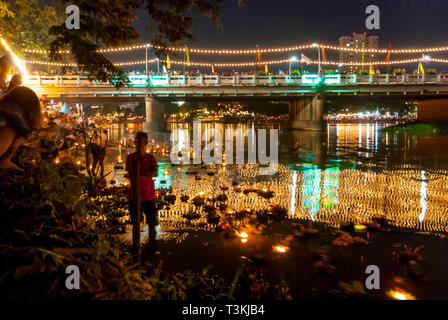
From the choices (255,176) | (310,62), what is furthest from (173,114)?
(255,176)

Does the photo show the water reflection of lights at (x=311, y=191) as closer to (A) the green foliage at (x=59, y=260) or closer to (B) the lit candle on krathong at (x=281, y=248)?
(B) the lit candle on krathong at (x=281, y=248)

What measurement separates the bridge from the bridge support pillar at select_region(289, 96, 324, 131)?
13cm

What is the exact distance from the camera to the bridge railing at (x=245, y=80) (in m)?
37.9

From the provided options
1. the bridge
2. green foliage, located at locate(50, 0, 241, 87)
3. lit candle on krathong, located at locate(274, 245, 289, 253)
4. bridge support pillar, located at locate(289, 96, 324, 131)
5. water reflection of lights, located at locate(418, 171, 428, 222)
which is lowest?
lit candle on krathong, located at locate(274, 245, 289, 253)

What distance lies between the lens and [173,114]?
472 feet

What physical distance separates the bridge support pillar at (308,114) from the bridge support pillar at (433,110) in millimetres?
18361

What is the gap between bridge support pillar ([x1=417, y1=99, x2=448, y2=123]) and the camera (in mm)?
44000

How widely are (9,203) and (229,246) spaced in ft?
10.6

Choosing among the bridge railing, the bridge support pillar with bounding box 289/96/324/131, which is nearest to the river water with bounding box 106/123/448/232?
the bridge railing

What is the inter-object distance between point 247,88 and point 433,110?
29114mm

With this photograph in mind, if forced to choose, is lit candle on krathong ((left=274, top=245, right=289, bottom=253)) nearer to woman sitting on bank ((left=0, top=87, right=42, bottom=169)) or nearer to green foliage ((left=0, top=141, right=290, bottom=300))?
green foliage ((left=0, top=141, right=290, bottom=300))

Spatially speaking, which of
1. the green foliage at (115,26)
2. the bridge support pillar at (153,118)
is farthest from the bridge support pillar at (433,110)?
the green foliage at (115,26)

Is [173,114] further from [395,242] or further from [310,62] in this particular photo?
[395,242]
